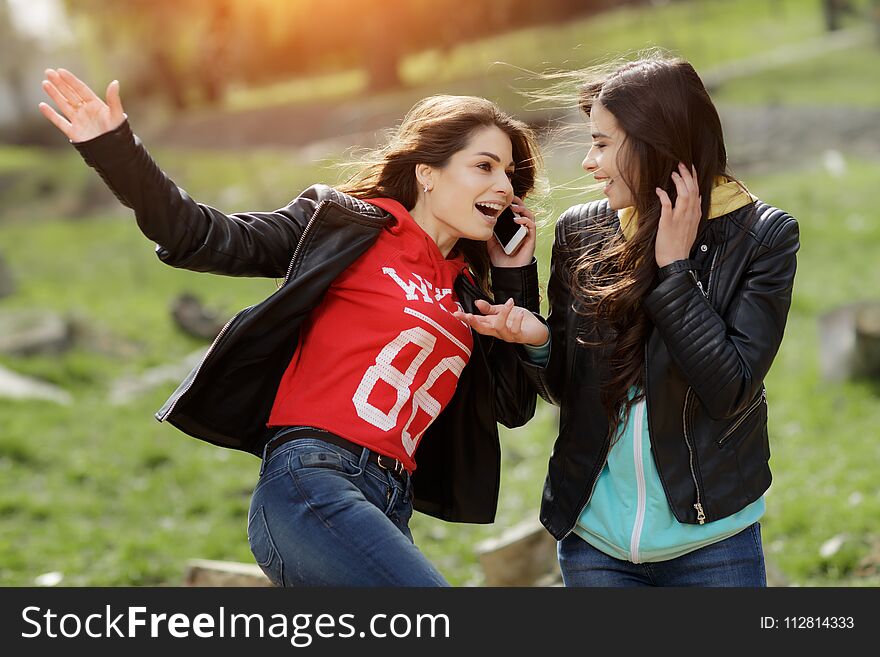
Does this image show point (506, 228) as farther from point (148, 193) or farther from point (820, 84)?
point (820, 84)

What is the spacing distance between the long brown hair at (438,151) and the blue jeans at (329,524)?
0.83 m

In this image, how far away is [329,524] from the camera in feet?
8.23

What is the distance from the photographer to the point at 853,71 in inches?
691

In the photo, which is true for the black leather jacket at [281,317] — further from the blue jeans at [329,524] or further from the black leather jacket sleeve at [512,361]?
the blue jeans at [329,524]

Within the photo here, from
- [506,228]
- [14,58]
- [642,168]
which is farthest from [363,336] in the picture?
[14,58]

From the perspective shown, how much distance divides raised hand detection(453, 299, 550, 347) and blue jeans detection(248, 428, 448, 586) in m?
0.44

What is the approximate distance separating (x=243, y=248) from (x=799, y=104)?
48.5 ft

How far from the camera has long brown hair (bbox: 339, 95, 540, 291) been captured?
308 centimetres

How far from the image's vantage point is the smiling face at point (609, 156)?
9.08 feet

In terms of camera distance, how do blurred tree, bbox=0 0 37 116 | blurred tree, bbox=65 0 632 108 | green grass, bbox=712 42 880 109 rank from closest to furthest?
green grass, bbox=712 42 880 109
blurred tree, bbox=65 0 632 108
blurred tree, bbox=0 0 37 116

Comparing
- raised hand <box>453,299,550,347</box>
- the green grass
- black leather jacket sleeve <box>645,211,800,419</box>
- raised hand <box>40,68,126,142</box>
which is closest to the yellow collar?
black leather jacket sleeve <box>645,211,800,419</box>

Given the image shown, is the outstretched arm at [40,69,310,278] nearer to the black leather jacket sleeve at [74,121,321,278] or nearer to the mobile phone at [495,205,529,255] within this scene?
the black leather jacket sleeve at [74,121,321,278]

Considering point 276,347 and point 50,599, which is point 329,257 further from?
point 50,599

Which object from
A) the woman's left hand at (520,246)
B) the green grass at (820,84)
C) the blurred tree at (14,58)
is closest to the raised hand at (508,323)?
the woman's left hand at (520,246)
